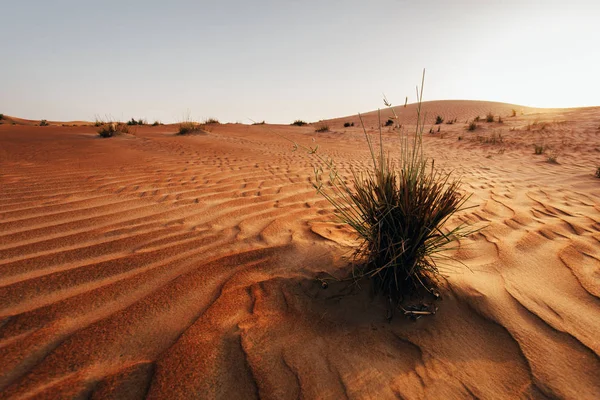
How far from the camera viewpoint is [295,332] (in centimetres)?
129

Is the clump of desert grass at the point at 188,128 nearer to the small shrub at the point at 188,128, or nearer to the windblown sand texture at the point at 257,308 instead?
the small shrub at the point at 188,128

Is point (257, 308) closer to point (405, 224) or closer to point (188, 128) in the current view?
point (405, 224)

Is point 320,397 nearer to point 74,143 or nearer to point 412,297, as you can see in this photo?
point 412,297

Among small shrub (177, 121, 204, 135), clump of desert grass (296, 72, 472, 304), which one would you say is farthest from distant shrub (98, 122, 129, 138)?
clump of desert grass (296, 72, 472, 304)

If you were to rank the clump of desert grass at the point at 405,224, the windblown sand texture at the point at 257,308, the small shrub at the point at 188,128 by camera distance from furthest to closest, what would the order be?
the small shrub at the point at 188,128
the clump of desert grass at the point at 405,224
the windblown sand texture at the point at 257,308

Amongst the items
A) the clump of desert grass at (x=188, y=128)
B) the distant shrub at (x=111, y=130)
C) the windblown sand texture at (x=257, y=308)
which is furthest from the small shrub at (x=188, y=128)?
the windblown sand texture at (x=257, y=308)

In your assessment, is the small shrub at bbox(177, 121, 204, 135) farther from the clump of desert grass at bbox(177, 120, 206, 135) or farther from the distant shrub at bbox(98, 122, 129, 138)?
the distant shrub at bbox(98, 122, 129, 138)

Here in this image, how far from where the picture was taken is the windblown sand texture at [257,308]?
1067mm

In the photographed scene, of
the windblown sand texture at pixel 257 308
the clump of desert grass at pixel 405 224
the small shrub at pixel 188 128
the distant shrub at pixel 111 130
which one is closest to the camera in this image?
the windblown sand texture at pixel 257 308

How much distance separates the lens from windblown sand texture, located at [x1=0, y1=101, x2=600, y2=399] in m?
1.07

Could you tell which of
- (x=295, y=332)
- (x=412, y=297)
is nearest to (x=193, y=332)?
(x=295, y=332)

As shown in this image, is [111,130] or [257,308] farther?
[111,130]

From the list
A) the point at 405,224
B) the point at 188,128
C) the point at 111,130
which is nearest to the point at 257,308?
the point at 405,224

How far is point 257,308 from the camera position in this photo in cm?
142
